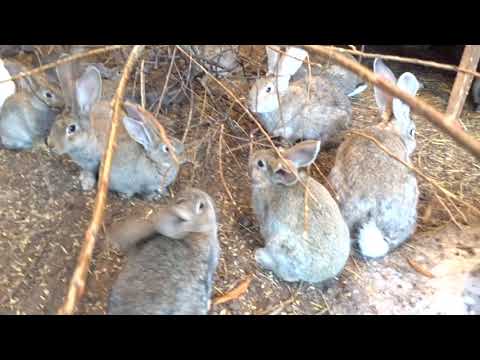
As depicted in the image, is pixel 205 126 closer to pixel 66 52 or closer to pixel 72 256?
pixel 66 52

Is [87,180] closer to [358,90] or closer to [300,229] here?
[300,229]

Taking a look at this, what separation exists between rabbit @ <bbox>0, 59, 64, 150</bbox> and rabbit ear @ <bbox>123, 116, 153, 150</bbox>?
0.68 metres

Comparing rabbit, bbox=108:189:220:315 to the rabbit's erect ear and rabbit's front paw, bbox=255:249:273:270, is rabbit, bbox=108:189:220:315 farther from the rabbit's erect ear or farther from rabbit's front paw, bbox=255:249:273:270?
the rabbit's erect ear

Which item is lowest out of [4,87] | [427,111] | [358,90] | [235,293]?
[235,293]

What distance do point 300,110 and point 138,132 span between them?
4.08ft

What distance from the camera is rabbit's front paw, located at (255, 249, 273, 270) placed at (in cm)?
266

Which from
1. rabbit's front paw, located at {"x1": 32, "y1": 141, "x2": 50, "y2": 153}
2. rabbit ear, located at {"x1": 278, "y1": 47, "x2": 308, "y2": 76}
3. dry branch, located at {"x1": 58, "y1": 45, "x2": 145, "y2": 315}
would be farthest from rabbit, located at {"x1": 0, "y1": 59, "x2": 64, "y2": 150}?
dry branch, located at {"x1": 58, "y1": 45, "x2": 145, "y2": 315}

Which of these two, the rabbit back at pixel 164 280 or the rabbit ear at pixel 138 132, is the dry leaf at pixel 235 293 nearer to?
the rabbit back at pixel 164 280

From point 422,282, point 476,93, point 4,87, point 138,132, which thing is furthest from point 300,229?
point 476,93

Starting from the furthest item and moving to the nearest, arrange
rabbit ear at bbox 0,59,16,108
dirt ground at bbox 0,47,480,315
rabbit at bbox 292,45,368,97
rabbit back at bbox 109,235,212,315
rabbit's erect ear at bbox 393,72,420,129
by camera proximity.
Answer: rabbit at bbox 292,45,368,97, rabbit ear at bbox 0,59,16,108, rabbit's erect ear at bbox 393,72,420,129, dirt ground at bbox 0,47,480,315, rabbit back at bbox 109,235,212,315

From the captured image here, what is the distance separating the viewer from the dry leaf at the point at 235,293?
248cm

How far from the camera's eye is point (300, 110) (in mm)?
3670

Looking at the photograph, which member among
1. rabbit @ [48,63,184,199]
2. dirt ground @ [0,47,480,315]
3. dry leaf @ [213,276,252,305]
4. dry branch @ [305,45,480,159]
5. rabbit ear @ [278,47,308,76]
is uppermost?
dry branch @ [305,45,480,159]
